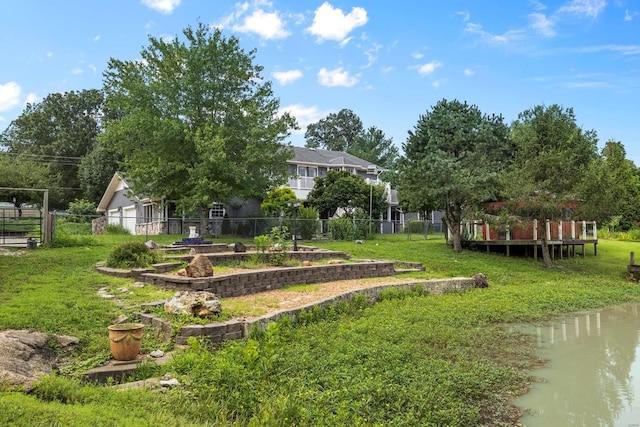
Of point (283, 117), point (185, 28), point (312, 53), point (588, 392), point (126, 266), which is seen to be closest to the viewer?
point (588, 392)

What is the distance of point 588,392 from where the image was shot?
229 inches

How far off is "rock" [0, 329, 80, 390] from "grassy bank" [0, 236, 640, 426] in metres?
0.18

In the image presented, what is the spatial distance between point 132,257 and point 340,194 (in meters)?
19.1

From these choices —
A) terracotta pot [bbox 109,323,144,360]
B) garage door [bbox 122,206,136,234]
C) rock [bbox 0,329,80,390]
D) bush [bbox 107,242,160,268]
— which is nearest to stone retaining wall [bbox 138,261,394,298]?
bush [bbox 107,242,160,268]

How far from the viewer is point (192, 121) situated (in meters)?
21.1

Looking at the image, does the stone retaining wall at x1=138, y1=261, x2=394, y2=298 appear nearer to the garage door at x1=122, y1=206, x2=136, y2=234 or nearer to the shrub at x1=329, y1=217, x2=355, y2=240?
the shrub at x1=329, y1=217, x2=355, y2=240

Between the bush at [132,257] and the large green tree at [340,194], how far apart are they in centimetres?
1810

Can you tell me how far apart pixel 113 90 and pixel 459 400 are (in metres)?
20.8

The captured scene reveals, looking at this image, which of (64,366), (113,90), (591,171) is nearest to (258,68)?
(113,90)

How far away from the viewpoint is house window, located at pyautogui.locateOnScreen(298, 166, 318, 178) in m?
34.3

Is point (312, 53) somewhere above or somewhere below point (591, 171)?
above

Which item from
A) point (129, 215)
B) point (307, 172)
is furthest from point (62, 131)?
point (307, 172)

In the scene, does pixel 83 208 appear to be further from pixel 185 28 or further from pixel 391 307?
pixel 391 307

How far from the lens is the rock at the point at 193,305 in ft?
22.4
